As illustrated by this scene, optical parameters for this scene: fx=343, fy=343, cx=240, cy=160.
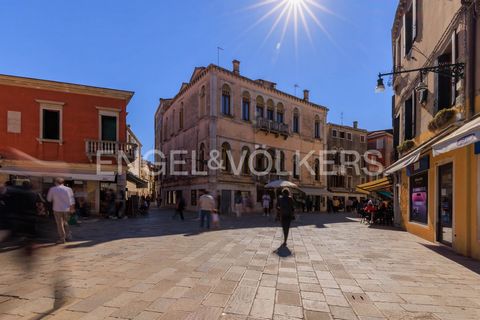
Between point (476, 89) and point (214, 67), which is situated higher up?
point (214, 67)

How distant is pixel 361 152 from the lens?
4125 centimetres

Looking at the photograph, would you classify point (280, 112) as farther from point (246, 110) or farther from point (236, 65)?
point (236, 65)

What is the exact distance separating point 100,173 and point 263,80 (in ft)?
58.1

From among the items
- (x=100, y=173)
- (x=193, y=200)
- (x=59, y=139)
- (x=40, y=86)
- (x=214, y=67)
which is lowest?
(x=193, y=200)

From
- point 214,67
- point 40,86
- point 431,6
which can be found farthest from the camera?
point 214,67

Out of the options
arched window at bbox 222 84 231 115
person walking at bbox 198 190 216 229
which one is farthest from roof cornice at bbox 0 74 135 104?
person walking at bbox 198 190 216 229

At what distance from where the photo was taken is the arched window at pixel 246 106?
27.8m

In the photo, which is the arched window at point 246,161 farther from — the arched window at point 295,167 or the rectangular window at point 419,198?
the rectangular window at point 419,198

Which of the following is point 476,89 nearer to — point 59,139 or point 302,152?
point 59,139

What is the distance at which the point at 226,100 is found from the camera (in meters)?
26.6

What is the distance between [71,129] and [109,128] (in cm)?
187

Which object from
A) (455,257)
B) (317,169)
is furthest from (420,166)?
(317,169)

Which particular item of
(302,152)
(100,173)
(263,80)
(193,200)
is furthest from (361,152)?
(100,173)

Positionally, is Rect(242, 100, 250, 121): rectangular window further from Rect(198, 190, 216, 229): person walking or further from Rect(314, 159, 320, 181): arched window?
Rect(198, 190, 216, 229): person walking
